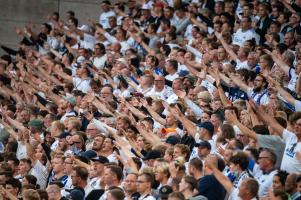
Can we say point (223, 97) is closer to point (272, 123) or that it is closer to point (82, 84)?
point (272, 123)

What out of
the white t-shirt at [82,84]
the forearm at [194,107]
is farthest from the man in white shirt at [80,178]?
the white t-shirt at [82,84]

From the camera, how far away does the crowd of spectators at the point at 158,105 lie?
10.6m

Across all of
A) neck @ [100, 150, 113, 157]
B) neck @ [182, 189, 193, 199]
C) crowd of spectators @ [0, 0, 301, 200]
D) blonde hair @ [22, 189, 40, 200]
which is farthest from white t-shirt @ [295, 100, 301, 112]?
blonde hair @ [22, 189, 40, 200]

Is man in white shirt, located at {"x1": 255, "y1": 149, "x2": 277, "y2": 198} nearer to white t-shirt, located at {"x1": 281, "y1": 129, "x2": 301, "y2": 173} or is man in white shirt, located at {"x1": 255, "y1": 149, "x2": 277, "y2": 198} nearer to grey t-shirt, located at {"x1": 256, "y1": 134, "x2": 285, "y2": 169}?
white t-shirt, located at {"x1": 281, "y1": 129, "x2": 301, "y2": 173}

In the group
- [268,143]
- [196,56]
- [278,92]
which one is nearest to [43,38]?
[196,56]

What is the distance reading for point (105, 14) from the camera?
70.3ft

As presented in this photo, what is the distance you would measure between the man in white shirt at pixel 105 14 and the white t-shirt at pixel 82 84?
11.8 ft

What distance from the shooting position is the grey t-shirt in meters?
11.0

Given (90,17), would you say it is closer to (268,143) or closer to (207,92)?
(207,92)

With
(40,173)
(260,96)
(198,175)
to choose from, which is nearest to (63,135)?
(40,173)

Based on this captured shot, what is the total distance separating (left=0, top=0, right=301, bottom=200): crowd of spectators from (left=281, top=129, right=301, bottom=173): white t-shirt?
0.02 m

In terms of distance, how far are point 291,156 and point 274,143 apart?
0.42 metres

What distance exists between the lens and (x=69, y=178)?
12.6 m

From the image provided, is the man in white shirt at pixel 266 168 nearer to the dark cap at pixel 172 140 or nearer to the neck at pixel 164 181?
→ the neck at pixel 164 181
